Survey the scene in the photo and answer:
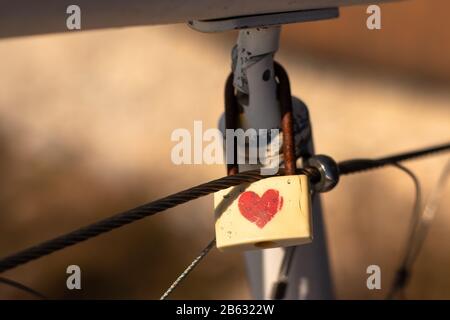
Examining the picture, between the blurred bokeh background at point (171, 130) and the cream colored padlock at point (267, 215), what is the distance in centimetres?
156

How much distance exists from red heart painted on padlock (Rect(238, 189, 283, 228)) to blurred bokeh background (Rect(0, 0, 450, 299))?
61.4 inches

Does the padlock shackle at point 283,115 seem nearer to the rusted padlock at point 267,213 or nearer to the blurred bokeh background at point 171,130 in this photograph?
the rusted padlock at point 267,213

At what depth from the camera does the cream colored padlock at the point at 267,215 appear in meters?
1.11

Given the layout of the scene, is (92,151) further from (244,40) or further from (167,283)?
(244,40)

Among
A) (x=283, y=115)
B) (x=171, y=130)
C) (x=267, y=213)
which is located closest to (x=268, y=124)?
(x=283, y=115)

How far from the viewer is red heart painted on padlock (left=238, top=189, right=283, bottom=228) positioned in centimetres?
112

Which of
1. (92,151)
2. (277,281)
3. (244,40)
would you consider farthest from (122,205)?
(244,40)

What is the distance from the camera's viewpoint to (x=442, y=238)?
2746 millimetres

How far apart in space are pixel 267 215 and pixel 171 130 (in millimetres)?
2033

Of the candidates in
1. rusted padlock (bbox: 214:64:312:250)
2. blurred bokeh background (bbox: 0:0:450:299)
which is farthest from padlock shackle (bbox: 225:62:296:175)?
blurred bokeh background (bbox: 0:0:450:299)

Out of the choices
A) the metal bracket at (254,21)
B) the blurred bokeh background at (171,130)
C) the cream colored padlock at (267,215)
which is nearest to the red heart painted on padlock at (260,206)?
the cream colored padlock at (267,215)

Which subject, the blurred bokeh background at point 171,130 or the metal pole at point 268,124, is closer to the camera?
the metal pole at point 268,124

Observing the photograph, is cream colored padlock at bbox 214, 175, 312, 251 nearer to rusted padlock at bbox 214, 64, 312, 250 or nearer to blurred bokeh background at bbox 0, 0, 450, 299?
rusted padlock at bbox 214, 64, 312, 250

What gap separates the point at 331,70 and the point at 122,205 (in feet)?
2.71
